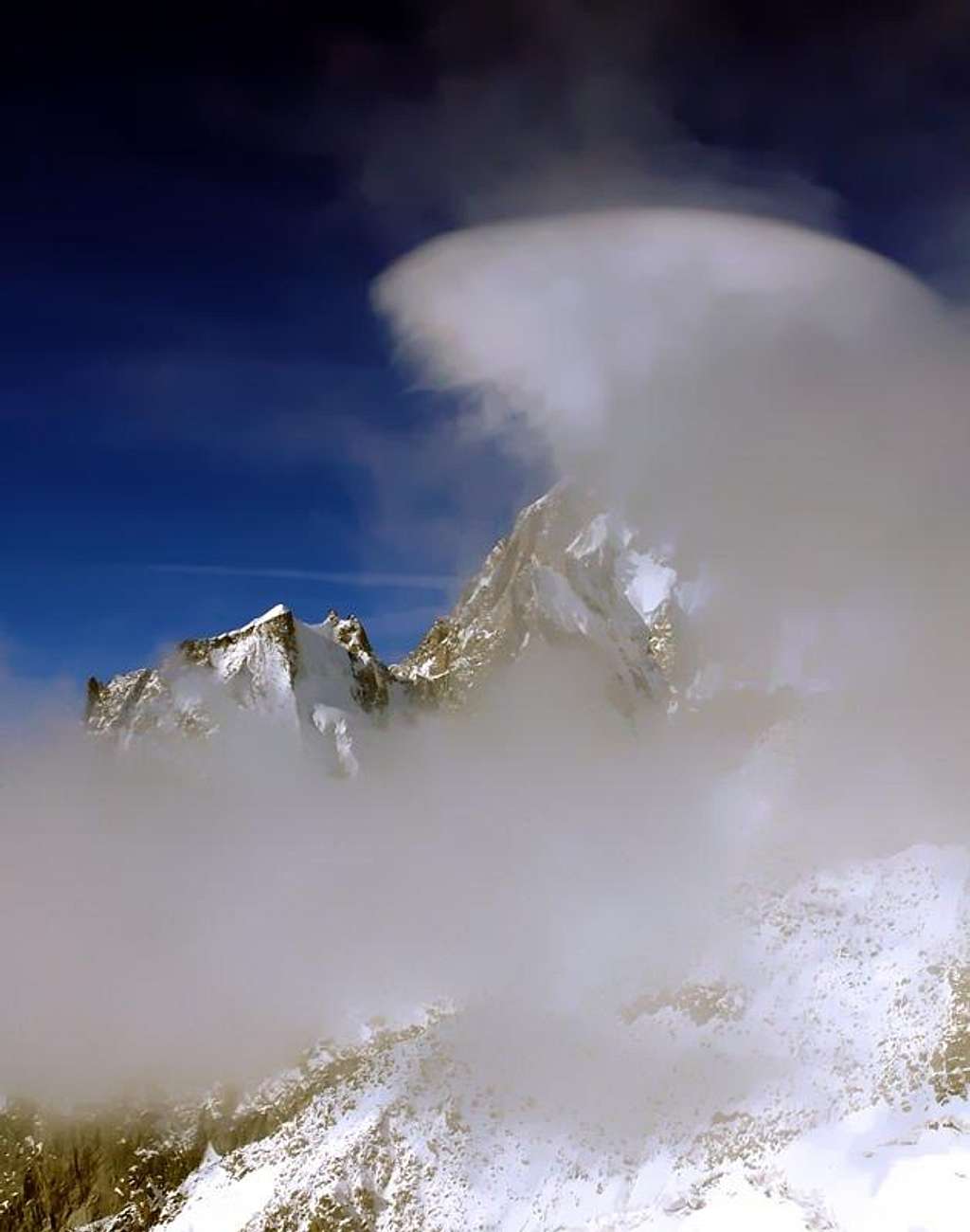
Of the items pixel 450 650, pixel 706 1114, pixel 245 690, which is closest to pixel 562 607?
pixel 450 650

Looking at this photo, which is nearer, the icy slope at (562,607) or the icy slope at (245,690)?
the icy slope at (245,690)

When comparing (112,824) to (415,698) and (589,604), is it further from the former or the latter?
(589,604)

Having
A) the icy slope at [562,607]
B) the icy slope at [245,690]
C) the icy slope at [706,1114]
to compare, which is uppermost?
the icy slope at [562,607]

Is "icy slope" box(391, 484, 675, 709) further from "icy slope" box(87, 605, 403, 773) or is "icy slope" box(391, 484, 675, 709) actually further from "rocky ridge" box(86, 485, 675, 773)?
"icy slope" box(87, 605, 403, 773)

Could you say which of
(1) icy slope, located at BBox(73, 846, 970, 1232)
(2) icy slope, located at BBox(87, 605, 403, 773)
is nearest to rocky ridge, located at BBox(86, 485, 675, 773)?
(2) icy slope, located at BBox(87, 605, 403, 773)

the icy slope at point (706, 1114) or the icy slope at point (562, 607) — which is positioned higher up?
the icy slope at point (562, 607)

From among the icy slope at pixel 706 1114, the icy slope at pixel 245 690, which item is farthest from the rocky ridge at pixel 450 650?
the icy slope at pixel 706 1114

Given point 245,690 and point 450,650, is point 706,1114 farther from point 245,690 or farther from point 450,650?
point 450,650

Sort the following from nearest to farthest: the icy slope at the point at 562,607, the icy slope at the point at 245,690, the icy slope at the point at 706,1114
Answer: the icy slope at the point at 706,1114, the icy slope at the point at 245,690, the icy slope at the point at 562,607

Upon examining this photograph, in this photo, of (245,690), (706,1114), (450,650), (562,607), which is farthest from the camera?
(562,607)

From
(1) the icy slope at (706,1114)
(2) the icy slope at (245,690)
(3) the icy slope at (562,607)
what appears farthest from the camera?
(3) the icy slope at (562,607)

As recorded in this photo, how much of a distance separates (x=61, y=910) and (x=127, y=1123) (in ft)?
96.7

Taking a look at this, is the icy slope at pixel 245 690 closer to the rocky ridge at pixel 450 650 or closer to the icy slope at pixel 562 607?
the rocky ridge at pixel 450 650

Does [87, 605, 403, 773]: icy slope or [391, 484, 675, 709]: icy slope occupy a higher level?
[391, 484, 675, 709]: icy slope
